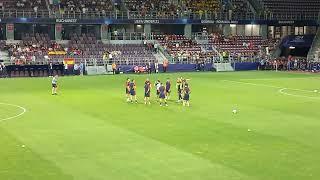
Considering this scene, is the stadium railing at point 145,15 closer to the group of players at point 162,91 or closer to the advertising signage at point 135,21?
the advertising signage at point 135,21

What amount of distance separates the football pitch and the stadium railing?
26207mm

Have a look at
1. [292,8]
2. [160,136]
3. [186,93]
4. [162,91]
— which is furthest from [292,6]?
[160,136]

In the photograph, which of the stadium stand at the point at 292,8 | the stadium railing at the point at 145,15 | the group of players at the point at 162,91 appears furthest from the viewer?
the stadium stand at the point at 292,8

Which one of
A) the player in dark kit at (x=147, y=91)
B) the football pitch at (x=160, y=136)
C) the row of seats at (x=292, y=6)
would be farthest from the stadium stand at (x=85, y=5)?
the player in dark kit at (x=147, y=91)

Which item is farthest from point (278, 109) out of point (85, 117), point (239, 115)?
point (85, 117)

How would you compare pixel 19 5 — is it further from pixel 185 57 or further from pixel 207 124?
pixel 207 124

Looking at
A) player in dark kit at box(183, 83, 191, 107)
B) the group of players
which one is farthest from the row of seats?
player in dark kit at box(183, 83, 191, 107)

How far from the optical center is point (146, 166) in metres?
18.5

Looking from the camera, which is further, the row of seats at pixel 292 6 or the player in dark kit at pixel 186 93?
the row of seats at pixel 292 6

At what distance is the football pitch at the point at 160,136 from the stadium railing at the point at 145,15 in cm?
2621

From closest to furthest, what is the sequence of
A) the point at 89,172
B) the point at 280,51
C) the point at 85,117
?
1. the point at 89,172
2. the point at 85,117
3. the point at 280,51

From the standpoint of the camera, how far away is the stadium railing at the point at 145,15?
6569cm

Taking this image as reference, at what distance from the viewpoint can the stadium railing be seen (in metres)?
65.7

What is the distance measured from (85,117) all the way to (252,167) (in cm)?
1319
